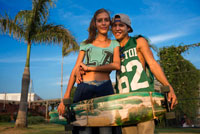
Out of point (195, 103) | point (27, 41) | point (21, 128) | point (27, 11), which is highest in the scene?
point (27, 11)

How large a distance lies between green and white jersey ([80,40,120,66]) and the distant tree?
7.39m

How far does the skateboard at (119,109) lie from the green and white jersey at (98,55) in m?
0.38

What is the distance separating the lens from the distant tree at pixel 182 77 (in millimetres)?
8070

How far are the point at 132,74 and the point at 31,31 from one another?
879cm

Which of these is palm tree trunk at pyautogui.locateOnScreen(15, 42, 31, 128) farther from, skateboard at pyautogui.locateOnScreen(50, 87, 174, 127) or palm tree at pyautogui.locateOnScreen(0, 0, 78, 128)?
skateboard at pyautogui.locateOnScreen(50, 87, 174, 127)

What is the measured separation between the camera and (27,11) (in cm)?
920

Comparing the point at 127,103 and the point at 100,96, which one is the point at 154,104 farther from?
the point at 100,96

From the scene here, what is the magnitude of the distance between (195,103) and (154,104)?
7.58m

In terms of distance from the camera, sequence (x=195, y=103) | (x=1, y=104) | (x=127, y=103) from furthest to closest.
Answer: (x=1, y=104) < (x=195, y=103) < (x=127, y=103)

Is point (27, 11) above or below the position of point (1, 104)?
above

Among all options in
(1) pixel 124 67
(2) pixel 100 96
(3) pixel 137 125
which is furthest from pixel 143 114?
(1) pixel 124 67

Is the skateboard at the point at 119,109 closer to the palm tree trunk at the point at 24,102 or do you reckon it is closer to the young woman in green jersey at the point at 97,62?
the young woman in green jersey at the point at 97,62

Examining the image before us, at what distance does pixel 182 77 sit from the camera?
28.3ft

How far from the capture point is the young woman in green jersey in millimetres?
1668
